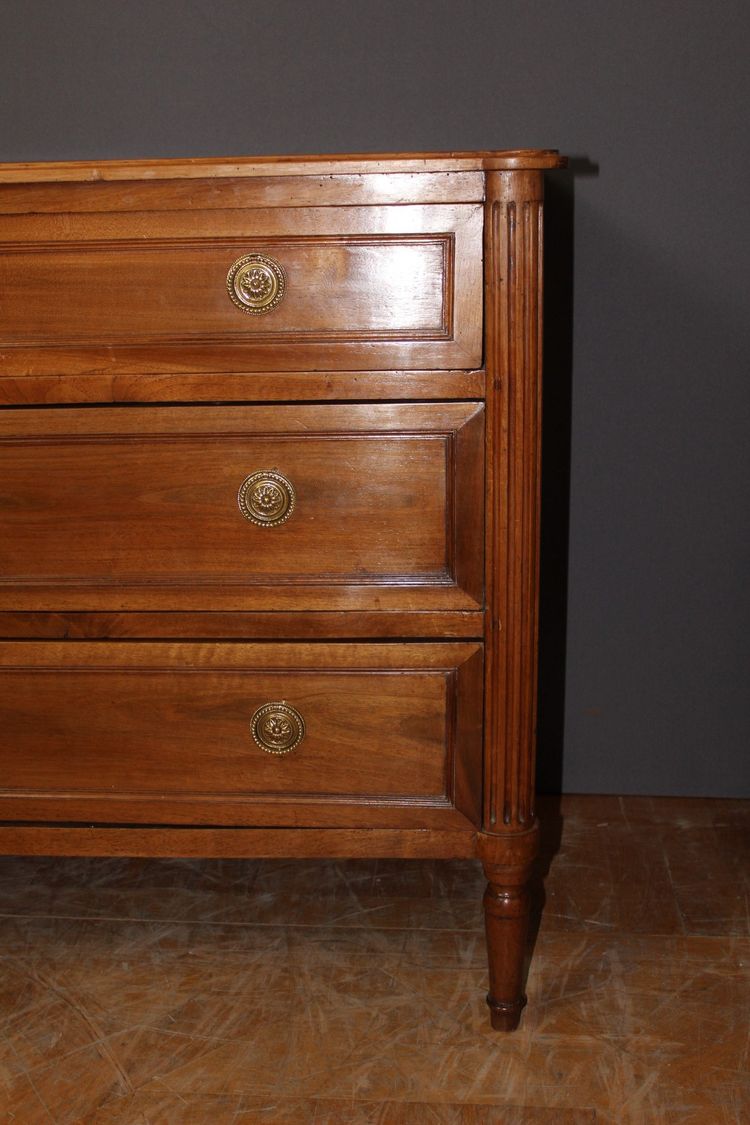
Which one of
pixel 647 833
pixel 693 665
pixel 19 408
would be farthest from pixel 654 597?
pixel 19 408

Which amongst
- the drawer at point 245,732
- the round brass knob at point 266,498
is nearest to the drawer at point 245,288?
the round brass knob at point 266,498

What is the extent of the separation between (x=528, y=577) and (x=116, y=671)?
0.53 meters

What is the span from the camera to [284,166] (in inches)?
49.4

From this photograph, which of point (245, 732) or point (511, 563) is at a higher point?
point (511, 563)

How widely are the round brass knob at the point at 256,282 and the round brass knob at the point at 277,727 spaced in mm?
493

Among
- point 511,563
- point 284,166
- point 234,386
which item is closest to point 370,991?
point 511,563

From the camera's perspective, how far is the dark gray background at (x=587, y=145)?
1847 mm

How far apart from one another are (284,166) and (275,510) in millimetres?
398

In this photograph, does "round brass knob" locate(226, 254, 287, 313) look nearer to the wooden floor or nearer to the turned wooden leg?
the turned wooden leg

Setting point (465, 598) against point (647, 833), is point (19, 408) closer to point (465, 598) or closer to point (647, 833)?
point (465, 598)

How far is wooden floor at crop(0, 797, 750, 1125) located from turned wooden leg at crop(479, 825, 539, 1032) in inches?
1.5

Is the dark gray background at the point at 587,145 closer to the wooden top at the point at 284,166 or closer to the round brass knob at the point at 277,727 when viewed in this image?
the wooden top at the point at 284,166

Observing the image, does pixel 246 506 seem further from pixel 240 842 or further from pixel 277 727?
pixel 240 842

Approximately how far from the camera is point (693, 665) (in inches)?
80.5
